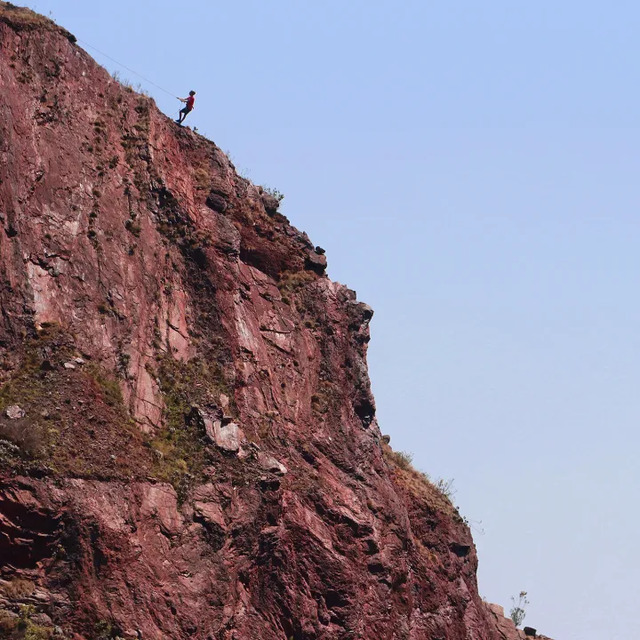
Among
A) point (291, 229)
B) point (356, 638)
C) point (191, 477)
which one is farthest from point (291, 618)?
point (291, 229)

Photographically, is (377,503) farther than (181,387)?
Yes

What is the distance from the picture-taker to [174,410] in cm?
4025

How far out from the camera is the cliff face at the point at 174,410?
1355 inches

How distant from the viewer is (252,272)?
47938mm

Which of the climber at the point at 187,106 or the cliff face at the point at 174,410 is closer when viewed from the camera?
the cliff face at the point at 174,410

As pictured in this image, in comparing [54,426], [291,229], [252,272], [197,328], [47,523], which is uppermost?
[291,229]

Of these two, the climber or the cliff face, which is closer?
the cliff face

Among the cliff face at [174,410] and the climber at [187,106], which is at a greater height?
the climber at [187,106]

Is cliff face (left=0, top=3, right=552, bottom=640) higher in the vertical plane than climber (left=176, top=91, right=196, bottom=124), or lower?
lower

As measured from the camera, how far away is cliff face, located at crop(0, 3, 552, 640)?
34406 mm

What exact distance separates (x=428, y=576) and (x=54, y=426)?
56.9ft

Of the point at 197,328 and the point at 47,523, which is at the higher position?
the point at 197,328

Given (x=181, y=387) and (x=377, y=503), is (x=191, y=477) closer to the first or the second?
(x=181, y=387)

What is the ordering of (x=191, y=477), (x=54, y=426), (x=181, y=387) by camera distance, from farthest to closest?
(x=181, y=387), (x=191, y=477), (x=54, y=426)
